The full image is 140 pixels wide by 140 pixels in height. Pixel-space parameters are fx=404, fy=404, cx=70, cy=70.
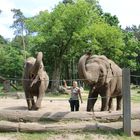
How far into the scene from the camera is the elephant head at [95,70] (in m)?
10.6

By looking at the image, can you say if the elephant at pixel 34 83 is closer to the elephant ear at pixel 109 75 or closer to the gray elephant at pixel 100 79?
the gray elephant at pixel 100 79

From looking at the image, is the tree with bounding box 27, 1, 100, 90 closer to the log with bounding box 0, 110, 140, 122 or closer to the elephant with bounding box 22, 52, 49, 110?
the elephant with bounding box 22, 52, 49, 110

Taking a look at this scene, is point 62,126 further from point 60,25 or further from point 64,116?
point 60,25

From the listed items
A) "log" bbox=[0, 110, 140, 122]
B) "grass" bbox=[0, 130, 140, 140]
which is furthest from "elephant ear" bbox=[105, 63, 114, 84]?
"grass" bbox=[0, 130, 140, 140]

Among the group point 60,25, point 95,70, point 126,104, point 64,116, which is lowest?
point 64,116

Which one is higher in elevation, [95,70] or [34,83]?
[95,70]

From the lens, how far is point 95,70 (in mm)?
11531

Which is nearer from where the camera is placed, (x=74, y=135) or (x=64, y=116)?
(x=74, y=135)

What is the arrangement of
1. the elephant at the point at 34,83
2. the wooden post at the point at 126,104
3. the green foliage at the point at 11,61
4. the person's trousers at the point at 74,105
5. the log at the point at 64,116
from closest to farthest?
the wooden post at the point at 126,104, the log at the point at 64,116, the person's trousers at the point at 74,105, the elephant at the point at 34,83, the green foliage at the point at 11,61

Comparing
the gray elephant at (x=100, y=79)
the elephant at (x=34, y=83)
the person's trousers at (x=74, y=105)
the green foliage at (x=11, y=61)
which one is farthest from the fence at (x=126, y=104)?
the green foliage at (x=11, y=61)

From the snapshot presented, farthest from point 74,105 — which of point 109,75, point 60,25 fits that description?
point 60,25

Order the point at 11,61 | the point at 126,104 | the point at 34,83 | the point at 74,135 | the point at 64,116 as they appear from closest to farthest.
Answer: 1. the point at 74,135
2. the point at 126,104
3. the point at 64,116
4. the point at 34,83
5. the point at 11,61

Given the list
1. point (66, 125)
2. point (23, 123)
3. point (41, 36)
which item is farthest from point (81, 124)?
point (41, 36)

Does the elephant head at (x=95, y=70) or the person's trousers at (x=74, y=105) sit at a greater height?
the elephant head at (x=95, y=70)
